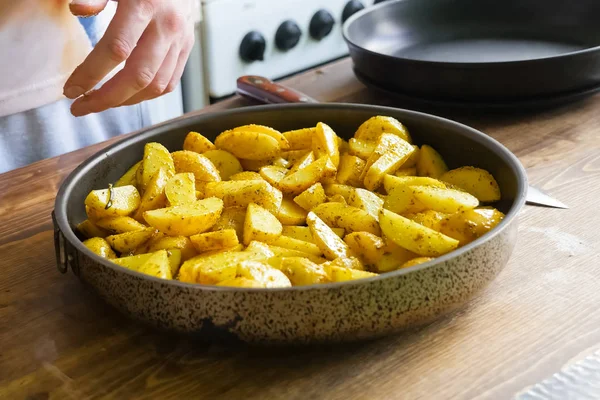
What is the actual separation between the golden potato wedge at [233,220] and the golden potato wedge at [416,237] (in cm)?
22

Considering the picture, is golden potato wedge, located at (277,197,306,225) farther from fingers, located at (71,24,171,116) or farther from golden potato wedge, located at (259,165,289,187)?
fingers, located at (71,24,171,116)

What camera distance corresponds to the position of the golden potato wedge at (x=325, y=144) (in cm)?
121

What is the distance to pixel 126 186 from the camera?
116cm

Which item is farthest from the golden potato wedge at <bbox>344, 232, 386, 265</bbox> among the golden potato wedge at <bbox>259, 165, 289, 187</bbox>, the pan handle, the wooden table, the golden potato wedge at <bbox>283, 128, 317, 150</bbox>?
the pan handle

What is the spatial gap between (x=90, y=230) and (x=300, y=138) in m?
0.39

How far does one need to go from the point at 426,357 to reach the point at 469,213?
0.20 meters

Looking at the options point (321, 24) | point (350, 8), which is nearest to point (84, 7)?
point (321, 24)

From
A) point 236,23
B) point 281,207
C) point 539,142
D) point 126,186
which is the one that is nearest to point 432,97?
point 539,142

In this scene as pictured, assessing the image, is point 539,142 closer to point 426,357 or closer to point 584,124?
point 584,124

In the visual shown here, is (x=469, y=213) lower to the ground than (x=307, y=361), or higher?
higher

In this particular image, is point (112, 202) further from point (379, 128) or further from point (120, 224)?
point (379, 128)

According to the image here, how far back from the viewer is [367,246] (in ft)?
3.26

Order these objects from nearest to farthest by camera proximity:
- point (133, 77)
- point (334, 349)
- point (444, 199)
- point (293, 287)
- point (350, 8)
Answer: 1. point (293, 287)
2. point (334, 349)
3. point (444, 199)
4. point (133, 77)
5. point (350, 8)

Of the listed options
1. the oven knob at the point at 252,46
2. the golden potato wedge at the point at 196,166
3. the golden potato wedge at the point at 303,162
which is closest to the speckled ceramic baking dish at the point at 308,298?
the golden potato wedge at the point at 196,166
